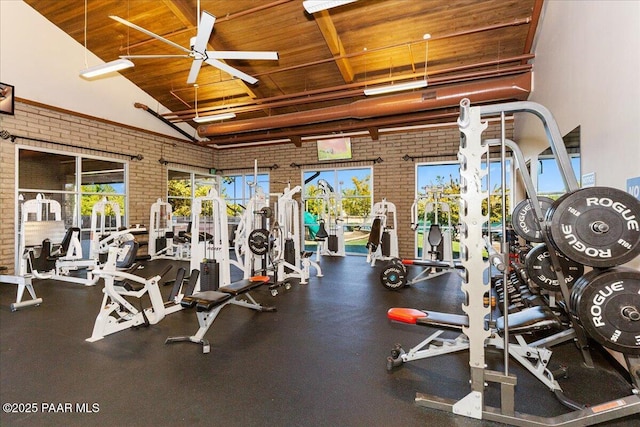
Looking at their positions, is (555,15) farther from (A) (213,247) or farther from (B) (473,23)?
(A) (213,247)

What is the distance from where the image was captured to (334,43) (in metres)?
5.79

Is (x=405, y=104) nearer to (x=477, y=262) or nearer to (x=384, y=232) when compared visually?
(x=384, y=232)

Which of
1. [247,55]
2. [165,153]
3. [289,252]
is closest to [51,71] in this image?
Answer: [165,153]

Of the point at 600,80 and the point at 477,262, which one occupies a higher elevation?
the point at 600,80

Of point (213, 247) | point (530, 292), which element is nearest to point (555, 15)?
point (530, 292)

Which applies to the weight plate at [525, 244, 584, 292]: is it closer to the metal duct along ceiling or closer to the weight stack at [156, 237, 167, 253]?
the metal duct along ceiling

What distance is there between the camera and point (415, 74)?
6188mm

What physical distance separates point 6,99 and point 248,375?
263 inches

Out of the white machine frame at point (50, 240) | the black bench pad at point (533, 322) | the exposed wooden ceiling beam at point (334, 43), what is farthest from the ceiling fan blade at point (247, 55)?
the white machine frame at point (50, 240)

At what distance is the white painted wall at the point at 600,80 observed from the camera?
7.55 feet

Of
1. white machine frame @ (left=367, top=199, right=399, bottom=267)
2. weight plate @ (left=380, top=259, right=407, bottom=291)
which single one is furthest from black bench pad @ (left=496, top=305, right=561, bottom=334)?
white machine frame @ (left=367, top=199, right=399, bottom=267)

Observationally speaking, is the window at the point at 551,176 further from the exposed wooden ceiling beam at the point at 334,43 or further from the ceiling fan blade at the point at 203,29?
the ceiling fan blade at the point at 203,29

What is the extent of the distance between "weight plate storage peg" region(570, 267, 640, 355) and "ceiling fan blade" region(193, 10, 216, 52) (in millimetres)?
3712

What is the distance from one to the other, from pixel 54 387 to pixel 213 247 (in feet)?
6.77
